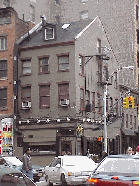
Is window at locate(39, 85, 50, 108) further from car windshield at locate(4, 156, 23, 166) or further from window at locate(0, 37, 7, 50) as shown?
car windshield at locate(4, 156, 23, 166)

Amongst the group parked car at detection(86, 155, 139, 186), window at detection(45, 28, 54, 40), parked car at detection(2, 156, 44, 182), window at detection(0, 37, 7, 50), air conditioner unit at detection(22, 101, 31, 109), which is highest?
window at detection(45, 28, 54, 40)

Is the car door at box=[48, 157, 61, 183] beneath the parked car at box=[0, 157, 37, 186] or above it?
beneath

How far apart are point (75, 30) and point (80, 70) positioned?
172 inches

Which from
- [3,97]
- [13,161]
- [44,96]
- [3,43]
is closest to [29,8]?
[3,43]

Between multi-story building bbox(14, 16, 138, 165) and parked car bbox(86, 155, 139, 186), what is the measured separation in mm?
23751

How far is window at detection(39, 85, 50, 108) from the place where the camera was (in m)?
35.9

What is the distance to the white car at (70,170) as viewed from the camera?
17203 mm

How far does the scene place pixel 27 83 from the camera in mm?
36875

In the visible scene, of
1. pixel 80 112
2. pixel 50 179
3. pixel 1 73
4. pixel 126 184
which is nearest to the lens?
pixel 126 184

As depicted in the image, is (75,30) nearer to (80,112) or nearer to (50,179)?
(80,112)

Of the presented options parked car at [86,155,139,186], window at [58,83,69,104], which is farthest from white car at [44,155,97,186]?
window at [58,83,69,104]

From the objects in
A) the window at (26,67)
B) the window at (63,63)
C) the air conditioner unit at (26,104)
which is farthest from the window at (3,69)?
the window at (63,63)

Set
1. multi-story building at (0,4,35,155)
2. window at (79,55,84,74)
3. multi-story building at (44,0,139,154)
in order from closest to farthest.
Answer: window at (79,55,84,74) → multi-story building at (0,4,35,155) → multi-story building at (44,0,139,154)

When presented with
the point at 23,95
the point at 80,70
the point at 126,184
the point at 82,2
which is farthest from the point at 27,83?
the point at 126,184
